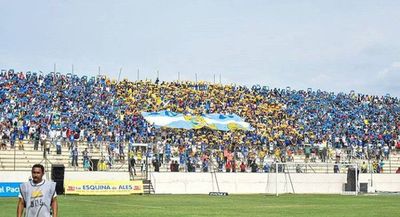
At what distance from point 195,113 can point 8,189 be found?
1176 inches

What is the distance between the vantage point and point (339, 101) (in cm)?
8144

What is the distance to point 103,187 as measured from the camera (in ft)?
140

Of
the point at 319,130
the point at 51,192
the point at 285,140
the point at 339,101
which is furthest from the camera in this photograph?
the point at 339,101

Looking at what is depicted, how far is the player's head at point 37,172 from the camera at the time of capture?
37.6 feet

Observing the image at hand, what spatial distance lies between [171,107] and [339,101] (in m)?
21.1

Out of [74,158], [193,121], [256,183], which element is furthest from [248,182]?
[74,158]

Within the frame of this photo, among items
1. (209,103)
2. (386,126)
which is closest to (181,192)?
(209,103)

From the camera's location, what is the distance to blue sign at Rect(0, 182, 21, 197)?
39062mm

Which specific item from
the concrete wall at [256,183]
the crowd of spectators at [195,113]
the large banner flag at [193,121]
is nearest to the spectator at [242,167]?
the crowd of spectators at [195,113]

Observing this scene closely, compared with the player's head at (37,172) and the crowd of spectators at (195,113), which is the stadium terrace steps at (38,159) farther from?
the player's head at (37,172)

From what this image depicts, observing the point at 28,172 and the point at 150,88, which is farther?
the point at 150,88

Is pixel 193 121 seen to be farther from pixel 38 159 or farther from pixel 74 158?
pixel 38 159

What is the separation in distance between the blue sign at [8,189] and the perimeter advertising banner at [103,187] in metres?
2.77

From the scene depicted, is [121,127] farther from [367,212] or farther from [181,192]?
[367,212]
